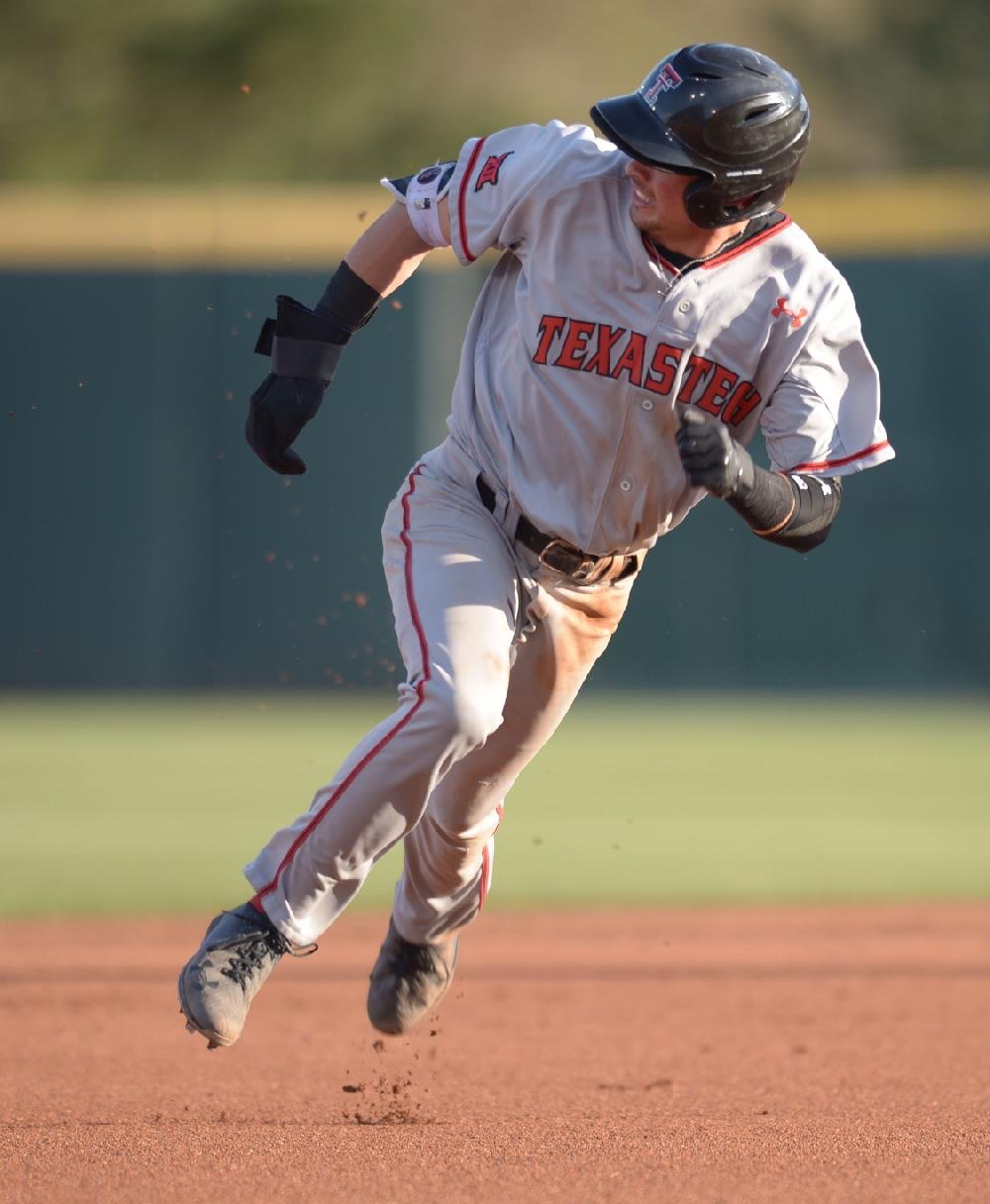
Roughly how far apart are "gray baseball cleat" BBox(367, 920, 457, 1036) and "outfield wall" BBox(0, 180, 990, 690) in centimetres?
705

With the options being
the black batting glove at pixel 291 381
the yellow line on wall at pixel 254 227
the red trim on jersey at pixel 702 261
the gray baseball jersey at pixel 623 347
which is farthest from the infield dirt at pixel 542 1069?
the yellow line on wall at pixel 254 227

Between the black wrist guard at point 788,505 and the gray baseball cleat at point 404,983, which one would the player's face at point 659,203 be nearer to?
the black wrist guard at point 788,505

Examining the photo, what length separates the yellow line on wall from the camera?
11.0 metres

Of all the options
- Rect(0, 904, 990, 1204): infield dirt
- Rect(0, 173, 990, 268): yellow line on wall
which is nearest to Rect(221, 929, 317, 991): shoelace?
Rect(0, 904, 990, 1204): infield dirt

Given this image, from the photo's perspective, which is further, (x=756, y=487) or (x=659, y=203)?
(x=659, y=203)

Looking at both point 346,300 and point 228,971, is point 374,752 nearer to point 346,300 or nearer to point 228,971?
point 228,971

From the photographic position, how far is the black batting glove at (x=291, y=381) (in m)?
3.49

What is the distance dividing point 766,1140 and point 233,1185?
0.85 meters

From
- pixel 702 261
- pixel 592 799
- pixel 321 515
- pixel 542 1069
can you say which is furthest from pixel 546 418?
pixel 321 515

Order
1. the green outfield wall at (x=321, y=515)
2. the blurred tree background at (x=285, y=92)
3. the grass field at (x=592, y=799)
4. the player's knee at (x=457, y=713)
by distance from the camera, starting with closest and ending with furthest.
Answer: the player's knee at (x=457, y=713), the grass field at (x=592, y=799), the green outfield wall at (x=321, y=515), the blurred tree background at (x=285, y=92)

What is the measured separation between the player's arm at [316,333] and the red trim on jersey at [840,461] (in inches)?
32.9

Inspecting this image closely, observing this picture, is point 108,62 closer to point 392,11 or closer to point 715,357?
point 392,11

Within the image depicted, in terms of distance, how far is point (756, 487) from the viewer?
9.62ft

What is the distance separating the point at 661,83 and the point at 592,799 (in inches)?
208
